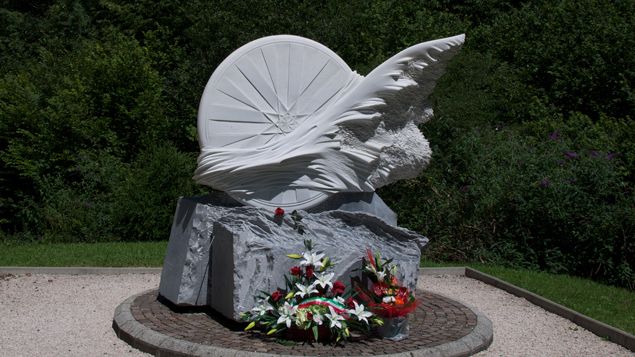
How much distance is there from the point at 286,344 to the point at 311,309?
36 cm

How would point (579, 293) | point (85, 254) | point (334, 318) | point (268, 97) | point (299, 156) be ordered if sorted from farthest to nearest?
1. point (85, 254)
2. point (579, 293)
3. point (268, 97)
4. point (299, 156)
5. point (334, 318)

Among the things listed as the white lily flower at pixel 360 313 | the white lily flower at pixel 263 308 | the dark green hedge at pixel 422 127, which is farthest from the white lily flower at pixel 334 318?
the dark green hedge at pixel 422 127

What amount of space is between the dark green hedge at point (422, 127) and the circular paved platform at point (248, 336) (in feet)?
14.5

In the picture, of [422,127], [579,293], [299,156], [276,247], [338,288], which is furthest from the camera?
[422,127]

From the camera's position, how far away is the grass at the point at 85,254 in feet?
38.8

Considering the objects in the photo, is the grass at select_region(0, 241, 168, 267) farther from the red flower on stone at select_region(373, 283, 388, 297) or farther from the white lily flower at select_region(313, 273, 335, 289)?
the red flower on stone at select_region(373, 283, 388, 297)

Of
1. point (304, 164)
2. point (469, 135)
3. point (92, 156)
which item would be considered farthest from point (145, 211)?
point (304, 164)

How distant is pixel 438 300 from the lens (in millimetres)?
9188

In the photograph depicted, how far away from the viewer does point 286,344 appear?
701cm

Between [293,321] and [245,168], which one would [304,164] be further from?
[293,321]

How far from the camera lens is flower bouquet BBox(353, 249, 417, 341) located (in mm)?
7262

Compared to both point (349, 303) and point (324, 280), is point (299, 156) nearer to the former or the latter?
point (324, 280)

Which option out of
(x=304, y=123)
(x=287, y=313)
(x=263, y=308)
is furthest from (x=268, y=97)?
(x=287, y=313)

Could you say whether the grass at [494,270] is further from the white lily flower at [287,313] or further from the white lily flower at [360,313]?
the white lily flower at [287,313]
